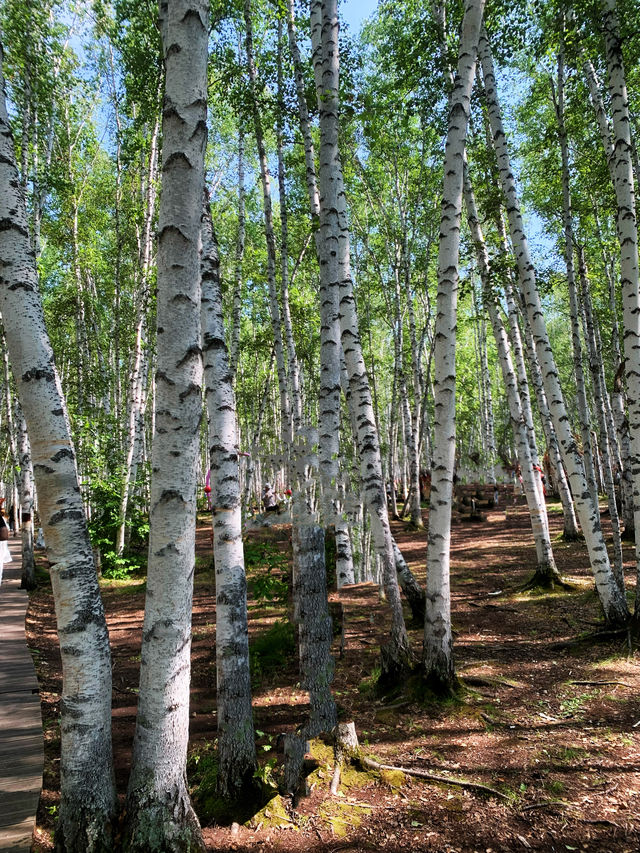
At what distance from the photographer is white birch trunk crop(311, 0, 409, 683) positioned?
168 inches

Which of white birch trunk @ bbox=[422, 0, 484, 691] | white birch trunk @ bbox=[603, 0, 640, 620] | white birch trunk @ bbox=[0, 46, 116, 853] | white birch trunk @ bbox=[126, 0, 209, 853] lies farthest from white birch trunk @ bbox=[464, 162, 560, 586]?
white birch trunk @ bbox=[0, 46, 116, 853]

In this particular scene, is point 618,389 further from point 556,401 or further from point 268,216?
point 268,216


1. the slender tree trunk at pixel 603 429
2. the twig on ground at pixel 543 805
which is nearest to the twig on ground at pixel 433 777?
the twig on ground at pixel 543 805

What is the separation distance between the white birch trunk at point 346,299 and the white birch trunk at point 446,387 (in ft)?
1.47

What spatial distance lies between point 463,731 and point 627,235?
5.05 m

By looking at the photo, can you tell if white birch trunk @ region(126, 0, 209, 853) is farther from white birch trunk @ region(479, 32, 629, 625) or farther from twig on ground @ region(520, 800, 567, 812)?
white birch trunk @ region(479, 32, 629, 625)

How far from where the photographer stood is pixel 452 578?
9.50 metres

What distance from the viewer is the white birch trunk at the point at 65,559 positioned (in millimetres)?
2348

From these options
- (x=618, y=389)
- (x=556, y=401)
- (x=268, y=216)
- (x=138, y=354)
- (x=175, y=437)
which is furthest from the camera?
(x=138, y=354)

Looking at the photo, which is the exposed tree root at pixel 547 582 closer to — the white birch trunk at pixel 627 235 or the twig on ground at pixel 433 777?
the white birch trunk at pixel 627 235

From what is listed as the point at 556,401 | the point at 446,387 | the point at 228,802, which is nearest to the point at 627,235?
the point at 556,401

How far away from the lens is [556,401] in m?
6.19

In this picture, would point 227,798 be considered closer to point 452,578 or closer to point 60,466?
point 60,466

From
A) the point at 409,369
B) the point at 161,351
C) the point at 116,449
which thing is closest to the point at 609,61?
the point at 161,351
